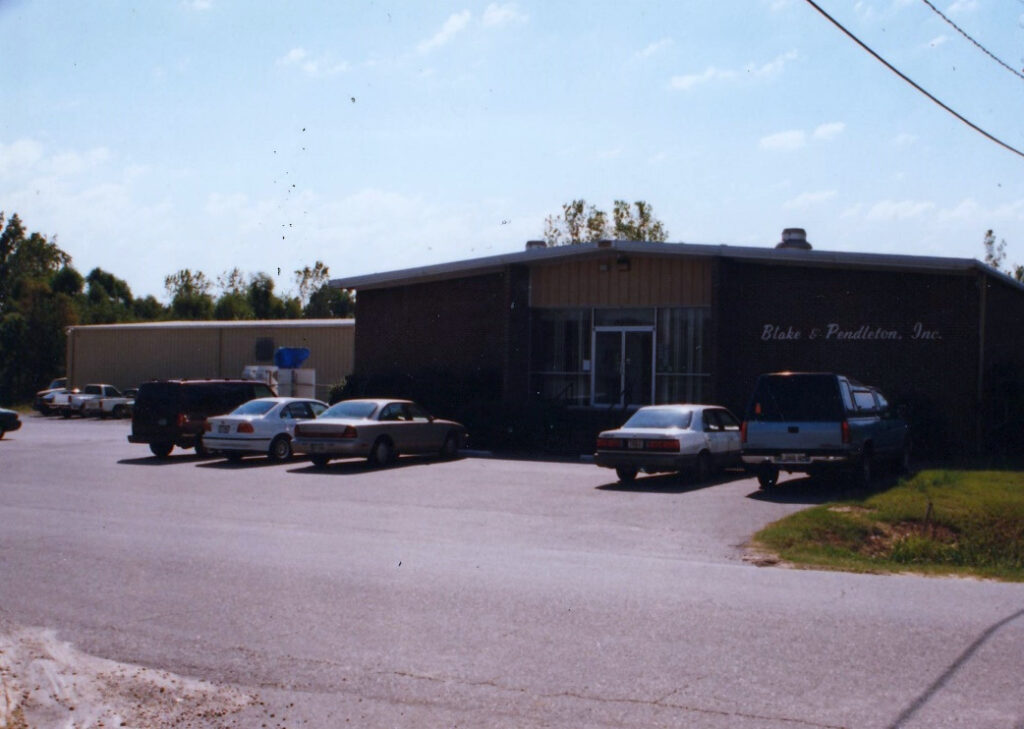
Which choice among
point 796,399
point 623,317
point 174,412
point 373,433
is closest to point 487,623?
point 796,399

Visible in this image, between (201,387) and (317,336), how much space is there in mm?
22497

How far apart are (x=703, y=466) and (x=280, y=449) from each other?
9.75 meters

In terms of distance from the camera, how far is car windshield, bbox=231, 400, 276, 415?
24281 millimetres

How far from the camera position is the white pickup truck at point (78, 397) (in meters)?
49.9

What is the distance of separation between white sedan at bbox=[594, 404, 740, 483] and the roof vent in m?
8.85

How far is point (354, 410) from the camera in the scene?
2305 centimetres

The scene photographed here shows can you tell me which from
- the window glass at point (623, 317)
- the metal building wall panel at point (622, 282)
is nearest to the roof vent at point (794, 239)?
the metal building wall panel at point (622, 282)

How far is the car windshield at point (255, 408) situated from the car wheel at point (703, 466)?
33.0ft

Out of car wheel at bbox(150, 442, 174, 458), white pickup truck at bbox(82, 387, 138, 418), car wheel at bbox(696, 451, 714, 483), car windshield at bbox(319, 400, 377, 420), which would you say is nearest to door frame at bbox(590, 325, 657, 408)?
car windshield at bbox(319, 400, 377, 420)

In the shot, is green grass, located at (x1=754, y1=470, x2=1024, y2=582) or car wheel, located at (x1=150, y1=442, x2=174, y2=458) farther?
car wheel, located at (x1=150, y1=442, x2=174, y2=458)

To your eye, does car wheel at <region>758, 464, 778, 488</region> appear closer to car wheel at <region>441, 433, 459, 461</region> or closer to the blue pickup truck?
the blue pickup truck

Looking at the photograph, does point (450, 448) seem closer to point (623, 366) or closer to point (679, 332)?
point (623, 366)

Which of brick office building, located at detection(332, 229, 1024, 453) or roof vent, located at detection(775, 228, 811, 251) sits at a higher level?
roof vent, located at detection(775, 228, 811, 251)

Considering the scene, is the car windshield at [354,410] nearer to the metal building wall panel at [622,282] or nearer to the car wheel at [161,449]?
the car wheel at [161,449]
